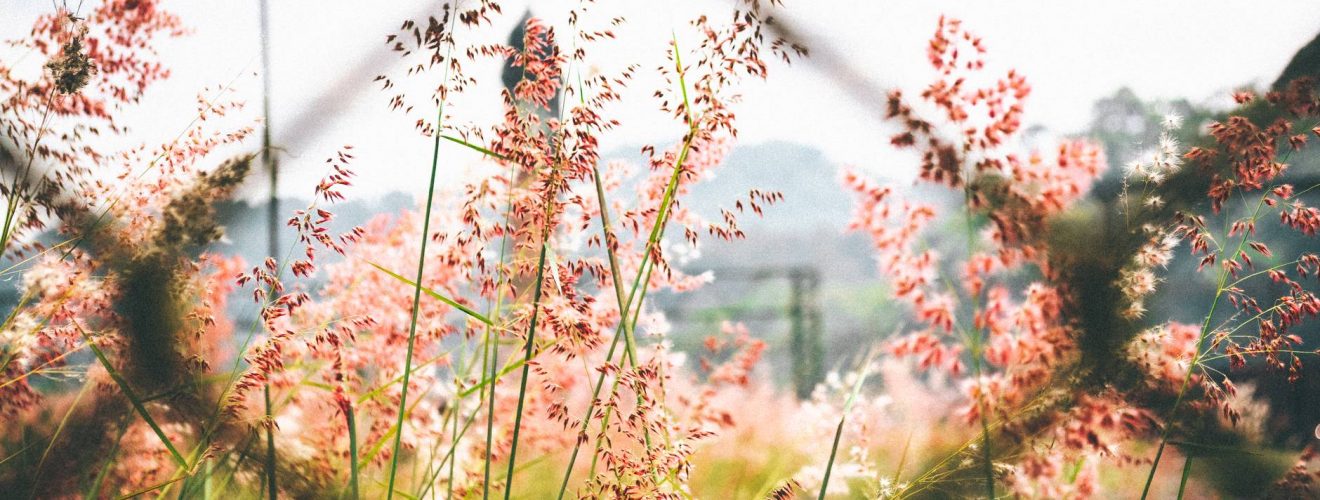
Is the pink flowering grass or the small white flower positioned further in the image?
the small white flower

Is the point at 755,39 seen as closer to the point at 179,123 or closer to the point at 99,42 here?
the point at 179,123

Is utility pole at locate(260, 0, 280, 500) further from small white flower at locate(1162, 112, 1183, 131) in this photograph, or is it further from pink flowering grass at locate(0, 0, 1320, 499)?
small white flower at locate(1162, 112, 1183, 131)

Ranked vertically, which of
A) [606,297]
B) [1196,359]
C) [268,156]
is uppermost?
[268,156]

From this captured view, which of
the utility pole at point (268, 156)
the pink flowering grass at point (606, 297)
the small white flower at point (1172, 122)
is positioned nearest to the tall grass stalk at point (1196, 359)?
the pink flowering grass at point (606, 297)

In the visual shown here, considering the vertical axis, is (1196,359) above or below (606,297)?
below

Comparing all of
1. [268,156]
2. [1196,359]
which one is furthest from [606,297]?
[1196,359]

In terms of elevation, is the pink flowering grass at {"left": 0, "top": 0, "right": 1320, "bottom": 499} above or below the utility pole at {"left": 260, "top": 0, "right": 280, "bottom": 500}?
below

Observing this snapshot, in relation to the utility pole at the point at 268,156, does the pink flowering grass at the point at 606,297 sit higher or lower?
lower

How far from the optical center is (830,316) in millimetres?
1244

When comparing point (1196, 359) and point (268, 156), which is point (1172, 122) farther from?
point (268, 156)

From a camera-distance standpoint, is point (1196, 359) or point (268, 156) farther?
point (268, 156)

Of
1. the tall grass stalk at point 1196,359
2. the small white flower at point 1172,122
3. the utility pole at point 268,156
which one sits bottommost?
the tall grass stalk at point 1196,359

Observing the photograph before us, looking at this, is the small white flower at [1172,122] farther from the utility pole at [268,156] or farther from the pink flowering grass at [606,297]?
the utility pole at [268,156]

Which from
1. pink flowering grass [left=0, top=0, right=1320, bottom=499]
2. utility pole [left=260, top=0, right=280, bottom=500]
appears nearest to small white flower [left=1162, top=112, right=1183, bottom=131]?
pink flowering grass [left=0, top=0, right=1320, bottom=499]
